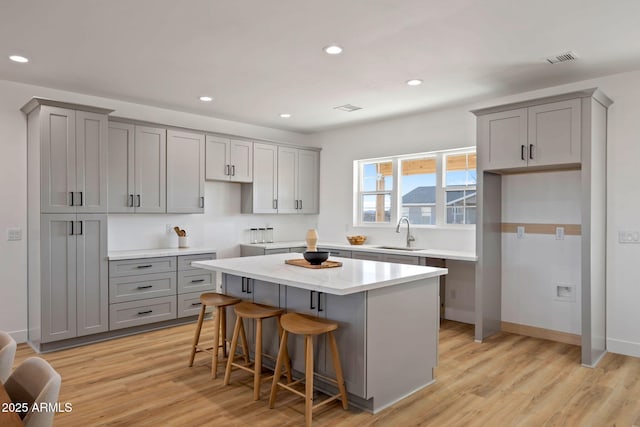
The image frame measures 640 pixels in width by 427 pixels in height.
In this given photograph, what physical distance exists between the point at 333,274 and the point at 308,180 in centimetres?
380

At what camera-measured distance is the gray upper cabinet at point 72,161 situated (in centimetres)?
391

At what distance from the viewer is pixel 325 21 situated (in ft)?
9.30

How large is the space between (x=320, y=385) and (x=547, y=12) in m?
2.94

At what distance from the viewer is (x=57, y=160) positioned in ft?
13.0

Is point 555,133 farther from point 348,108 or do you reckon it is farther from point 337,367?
point 337,367

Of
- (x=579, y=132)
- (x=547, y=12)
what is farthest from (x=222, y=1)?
(x=579, y=132)

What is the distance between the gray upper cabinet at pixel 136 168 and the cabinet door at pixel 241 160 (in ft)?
3.14

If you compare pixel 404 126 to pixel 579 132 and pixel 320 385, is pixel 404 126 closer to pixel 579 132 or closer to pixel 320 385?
pixel 579 132

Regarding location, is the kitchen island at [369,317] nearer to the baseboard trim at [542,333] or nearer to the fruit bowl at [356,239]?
the baseboard trim at [542,333]

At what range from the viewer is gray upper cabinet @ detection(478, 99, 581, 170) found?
368 centimetres

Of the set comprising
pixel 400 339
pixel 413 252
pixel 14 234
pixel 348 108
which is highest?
pixel 348 108

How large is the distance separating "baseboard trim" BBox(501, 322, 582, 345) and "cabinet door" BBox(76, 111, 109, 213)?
4501 mm

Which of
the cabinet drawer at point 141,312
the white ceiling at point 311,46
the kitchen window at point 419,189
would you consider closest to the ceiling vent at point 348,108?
the white ceiling at point 311,46

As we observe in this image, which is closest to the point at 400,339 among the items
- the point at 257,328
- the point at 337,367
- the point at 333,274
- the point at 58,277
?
the point at 337,367
